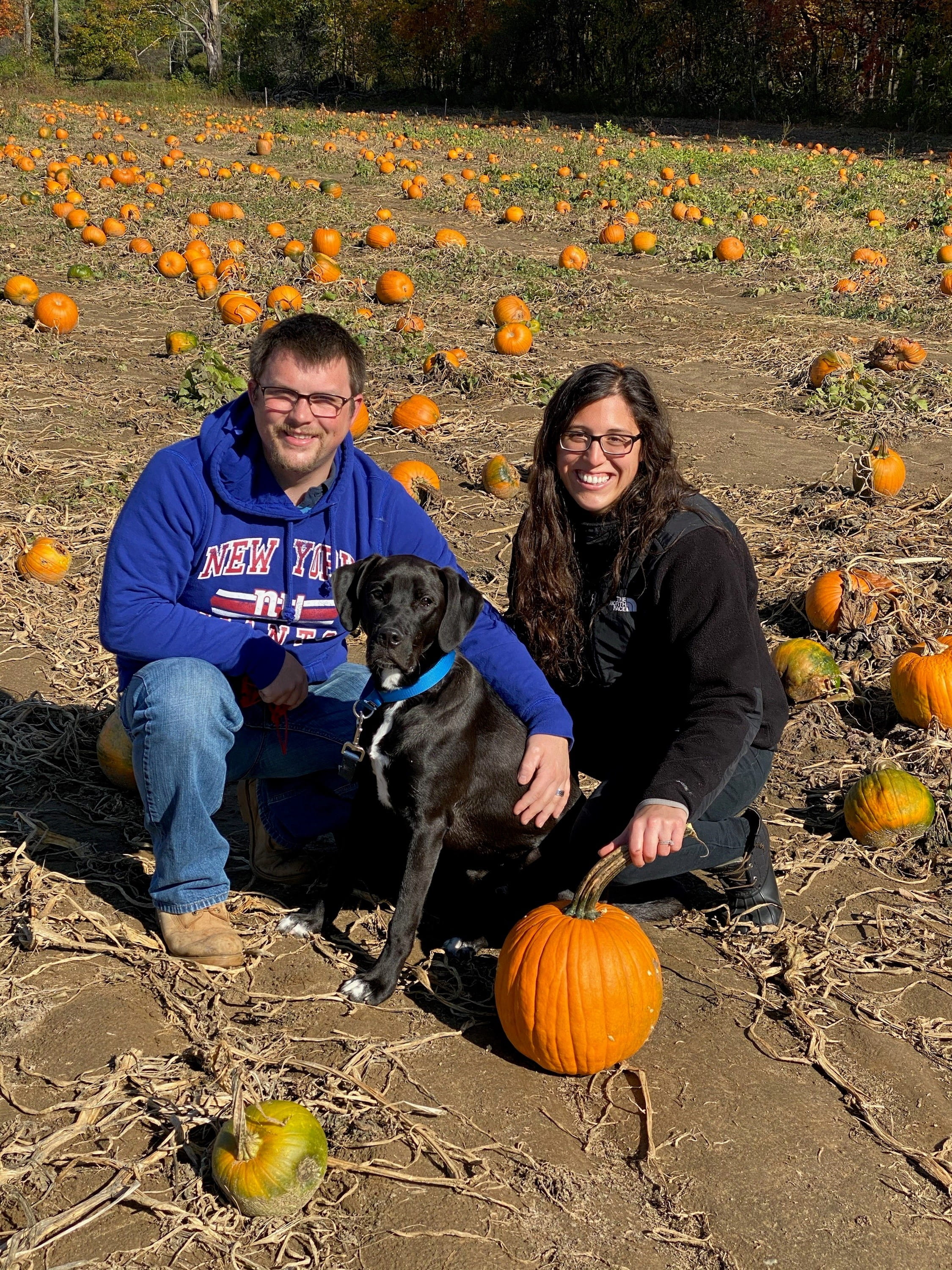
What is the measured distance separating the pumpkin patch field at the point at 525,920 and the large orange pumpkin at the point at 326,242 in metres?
0.05

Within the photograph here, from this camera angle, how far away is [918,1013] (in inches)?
139

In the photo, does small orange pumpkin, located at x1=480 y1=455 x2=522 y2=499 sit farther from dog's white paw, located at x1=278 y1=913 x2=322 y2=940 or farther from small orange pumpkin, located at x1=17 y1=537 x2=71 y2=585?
dog's white paw, located at x1=278 y1=913 x2=322 y2=940

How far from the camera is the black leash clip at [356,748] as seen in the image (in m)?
3.56

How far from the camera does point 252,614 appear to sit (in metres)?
3.88

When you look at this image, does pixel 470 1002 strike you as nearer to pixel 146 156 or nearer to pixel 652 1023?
pixel 652 1023

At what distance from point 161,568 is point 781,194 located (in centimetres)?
1607

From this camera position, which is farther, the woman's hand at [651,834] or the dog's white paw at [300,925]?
the dog's white paw at [300,925]

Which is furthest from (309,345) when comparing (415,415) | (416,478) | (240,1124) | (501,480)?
(415,415)

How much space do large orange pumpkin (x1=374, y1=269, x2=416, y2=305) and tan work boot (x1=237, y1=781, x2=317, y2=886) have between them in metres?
8.17

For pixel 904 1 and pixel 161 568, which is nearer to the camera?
pixel 161 568

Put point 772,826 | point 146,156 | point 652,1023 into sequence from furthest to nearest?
point 146,156 < point 772,826 < point 652,1023

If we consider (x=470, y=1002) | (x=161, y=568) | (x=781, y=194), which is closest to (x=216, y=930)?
(x=470, y=1002)

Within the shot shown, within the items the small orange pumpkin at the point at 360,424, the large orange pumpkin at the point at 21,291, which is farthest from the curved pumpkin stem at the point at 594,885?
the large orange pumpkin at the point at 21,291

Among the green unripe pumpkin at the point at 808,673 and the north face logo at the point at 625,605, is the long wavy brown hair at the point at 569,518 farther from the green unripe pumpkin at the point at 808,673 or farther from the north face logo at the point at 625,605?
the green unripe pumpkin at the point at 808,673
